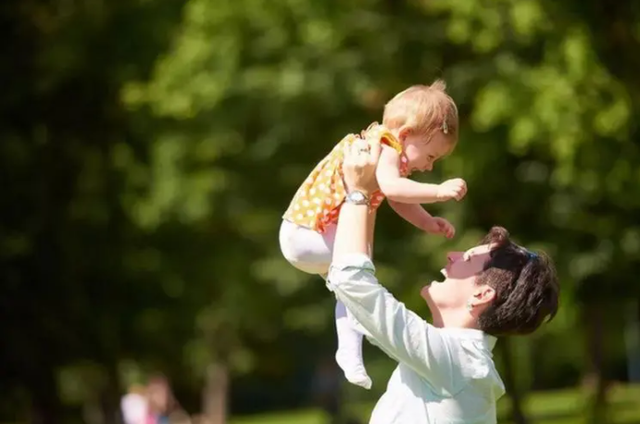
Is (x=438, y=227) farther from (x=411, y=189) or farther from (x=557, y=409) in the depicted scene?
(x=557, y=409)

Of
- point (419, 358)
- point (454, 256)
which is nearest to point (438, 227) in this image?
point (454, 256)

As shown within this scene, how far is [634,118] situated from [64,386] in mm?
31947

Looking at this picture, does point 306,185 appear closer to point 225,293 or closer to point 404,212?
point 404,212

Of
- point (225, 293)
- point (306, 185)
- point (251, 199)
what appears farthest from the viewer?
point (225, 293)

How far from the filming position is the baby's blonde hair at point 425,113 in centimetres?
426

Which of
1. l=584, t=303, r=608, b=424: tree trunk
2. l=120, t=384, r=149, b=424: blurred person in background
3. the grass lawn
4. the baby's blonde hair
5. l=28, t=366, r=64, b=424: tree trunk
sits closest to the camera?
the baby's blonde hair

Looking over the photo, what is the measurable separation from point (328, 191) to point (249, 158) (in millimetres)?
14668

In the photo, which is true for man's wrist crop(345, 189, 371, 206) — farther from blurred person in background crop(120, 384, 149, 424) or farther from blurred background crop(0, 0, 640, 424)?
blurred person in background crop(120, 384, 149, 424)

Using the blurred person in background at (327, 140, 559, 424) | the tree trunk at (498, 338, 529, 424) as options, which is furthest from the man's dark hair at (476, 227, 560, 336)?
the tree trunk at (498, 338, 529, 424)

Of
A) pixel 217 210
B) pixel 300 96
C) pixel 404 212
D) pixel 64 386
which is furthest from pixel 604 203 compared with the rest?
pixel 64 386

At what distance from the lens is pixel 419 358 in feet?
13.1

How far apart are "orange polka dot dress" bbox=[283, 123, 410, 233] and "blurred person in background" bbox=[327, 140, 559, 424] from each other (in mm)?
106

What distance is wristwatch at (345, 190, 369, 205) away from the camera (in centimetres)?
403

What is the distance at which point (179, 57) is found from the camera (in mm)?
17641
